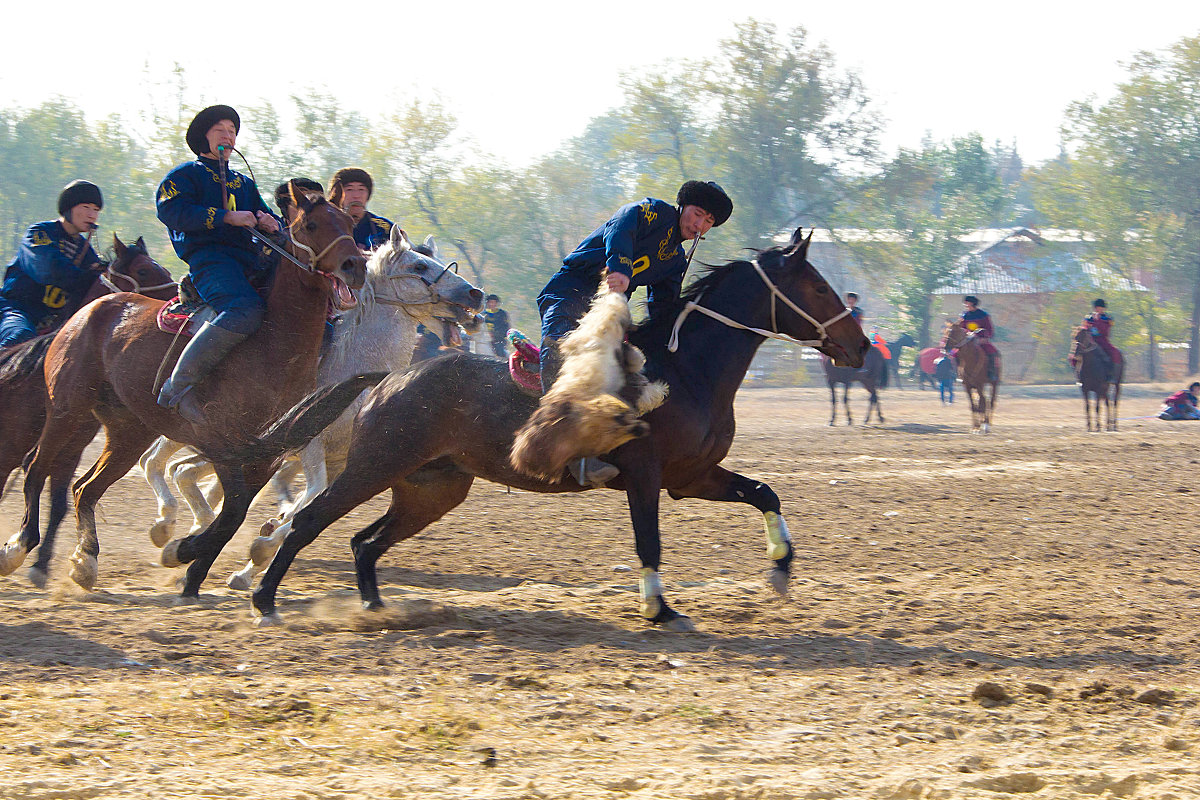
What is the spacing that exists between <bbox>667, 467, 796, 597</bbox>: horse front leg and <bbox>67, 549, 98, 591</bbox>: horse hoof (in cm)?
342

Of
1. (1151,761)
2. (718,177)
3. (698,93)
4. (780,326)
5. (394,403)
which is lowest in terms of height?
(1151,761)

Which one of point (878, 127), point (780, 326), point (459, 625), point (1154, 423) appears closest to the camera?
point (459, 625)

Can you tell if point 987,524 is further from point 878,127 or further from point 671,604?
point 878,127

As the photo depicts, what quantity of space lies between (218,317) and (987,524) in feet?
20.5

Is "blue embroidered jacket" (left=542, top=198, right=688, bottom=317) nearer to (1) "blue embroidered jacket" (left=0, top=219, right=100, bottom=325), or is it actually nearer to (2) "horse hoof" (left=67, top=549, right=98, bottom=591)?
(2) "horse hoof" (left=67, top=549, right=98, bottom=591)

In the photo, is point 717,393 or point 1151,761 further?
point 717,393

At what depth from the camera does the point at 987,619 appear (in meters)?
6.26

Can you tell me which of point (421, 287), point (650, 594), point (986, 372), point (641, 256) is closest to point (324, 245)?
point (421, 287)

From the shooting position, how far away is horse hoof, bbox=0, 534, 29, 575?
7.24m

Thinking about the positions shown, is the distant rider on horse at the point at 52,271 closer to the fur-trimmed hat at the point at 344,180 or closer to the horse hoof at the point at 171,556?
the fur-trimmed hat at the point at 344,180

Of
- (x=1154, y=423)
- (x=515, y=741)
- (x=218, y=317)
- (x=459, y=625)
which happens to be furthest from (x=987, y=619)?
(x=1154, y=423)

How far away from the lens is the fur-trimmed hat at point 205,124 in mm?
6902

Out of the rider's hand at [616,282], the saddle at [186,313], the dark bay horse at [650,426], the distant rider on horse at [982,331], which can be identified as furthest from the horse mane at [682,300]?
the distant rider on horse at [982,331]

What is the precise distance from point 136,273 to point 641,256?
4.41 meters
